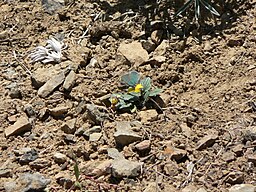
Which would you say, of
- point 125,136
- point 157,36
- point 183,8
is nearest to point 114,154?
point 125,136

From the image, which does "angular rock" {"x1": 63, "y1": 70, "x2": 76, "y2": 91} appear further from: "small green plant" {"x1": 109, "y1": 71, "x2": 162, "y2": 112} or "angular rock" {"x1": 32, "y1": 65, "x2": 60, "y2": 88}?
"small green plant" {"x1": 109, "y1": 71, "x2": 162, "y2": 112}

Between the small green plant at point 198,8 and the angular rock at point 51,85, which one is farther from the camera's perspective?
the small green plant at point 198,8

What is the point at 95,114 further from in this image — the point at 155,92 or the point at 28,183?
the point at 28,183

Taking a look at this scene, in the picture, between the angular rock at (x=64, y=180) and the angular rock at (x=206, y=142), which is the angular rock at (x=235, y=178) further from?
the angular rock at (x=64, y=180)

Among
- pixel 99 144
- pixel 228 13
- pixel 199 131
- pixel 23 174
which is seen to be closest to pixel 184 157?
pixel 199 131

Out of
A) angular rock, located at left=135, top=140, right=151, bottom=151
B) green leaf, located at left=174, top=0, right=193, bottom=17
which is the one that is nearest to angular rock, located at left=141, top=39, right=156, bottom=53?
green leaf, located at left=174, top=0, right=193, bottom=17

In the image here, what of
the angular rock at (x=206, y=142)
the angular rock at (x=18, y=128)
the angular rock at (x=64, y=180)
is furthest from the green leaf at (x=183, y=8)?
the angular rock at (x=64, y=180)

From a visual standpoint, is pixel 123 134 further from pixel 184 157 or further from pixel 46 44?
pixel 46 44
